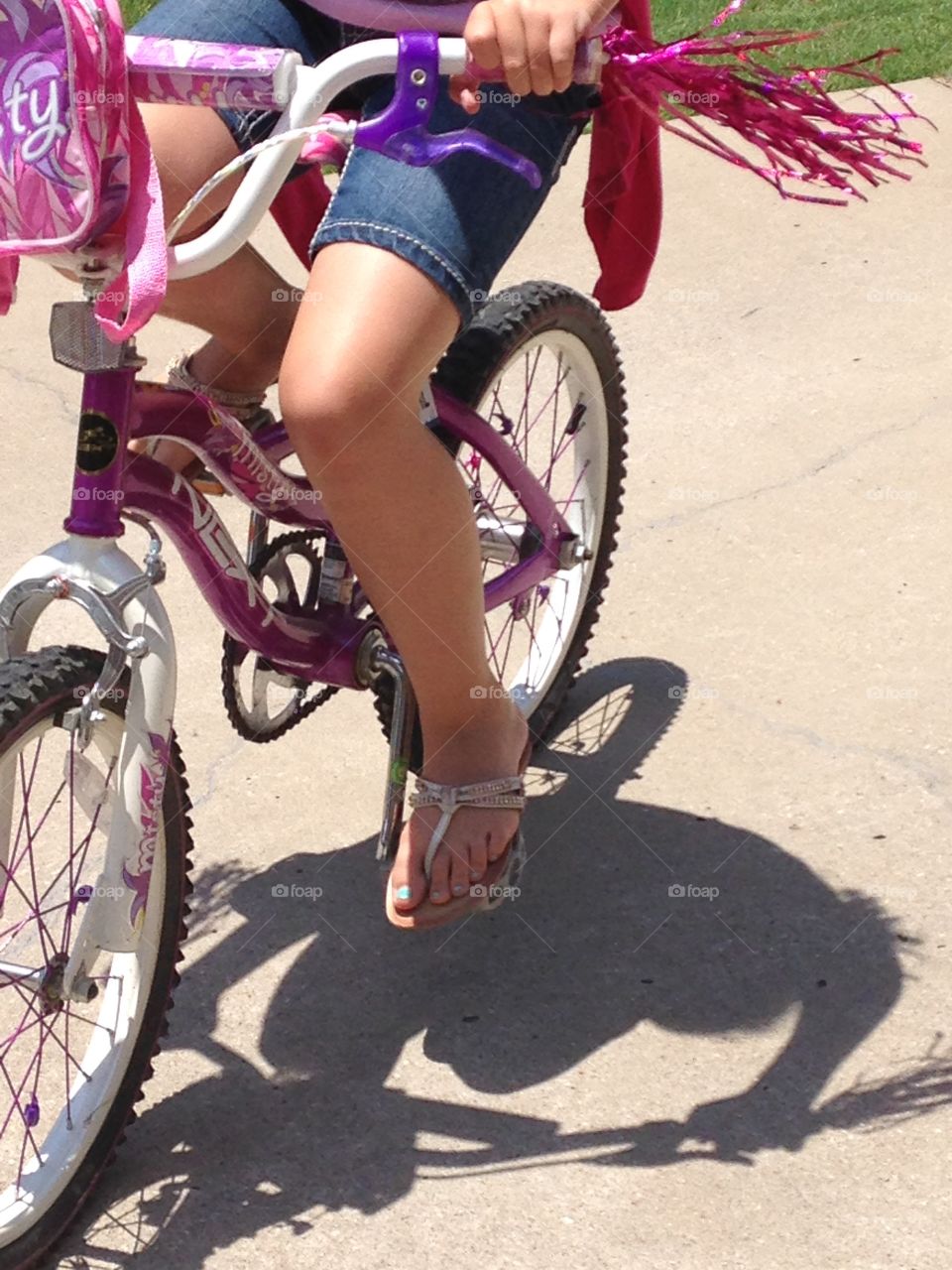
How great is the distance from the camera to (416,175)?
2.25 metres

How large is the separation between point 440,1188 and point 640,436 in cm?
230

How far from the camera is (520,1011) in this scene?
2.70m

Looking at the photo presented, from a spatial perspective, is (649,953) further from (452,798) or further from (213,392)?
(213,392)

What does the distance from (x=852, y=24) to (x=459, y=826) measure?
4.14 m

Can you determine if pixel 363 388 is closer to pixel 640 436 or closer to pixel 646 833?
pixel 646 833

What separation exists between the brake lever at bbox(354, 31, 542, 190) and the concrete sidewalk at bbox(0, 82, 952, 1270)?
3.98 feet

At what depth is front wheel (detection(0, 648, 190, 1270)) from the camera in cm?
213

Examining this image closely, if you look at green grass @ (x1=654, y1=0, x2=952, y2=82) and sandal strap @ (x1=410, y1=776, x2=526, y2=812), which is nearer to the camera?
sandal strap @ (x1=410, y1=776, x2=526, y2=812)
